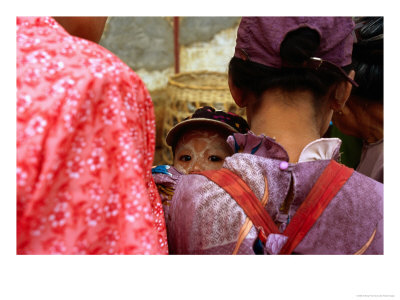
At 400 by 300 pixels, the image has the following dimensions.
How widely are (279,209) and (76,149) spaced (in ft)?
1.90

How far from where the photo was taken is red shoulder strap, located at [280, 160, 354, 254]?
→ 42.5 inches

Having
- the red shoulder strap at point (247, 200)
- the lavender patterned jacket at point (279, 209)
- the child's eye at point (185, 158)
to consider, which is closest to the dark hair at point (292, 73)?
the lavender patterned jacket at point (279, 209)

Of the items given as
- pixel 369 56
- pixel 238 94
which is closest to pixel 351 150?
pixel 369 56

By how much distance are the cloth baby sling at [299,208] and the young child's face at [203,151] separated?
612mm

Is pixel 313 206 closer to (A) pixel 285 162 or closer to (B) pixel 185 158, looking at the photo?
(A) pixel 285 162

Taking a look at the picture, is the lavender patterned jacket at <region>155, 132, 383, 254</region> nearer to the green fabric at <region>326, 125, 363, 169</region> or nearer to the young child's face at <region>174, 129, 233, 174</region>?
the young child's face at <region>174, 129, 233, 174</region>

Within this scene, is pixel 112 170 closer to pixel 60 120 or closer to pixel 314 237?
pixel 60 120

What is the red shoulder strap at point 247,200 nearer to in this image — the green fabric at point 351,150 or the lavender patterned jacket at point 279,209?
the lavender patterned jacket at point 279,209

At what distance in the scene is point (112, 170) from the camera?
2.92ft

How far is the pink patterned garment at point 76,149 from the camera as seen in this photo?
0.81 metres

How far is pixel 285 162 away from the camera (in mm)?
1160
